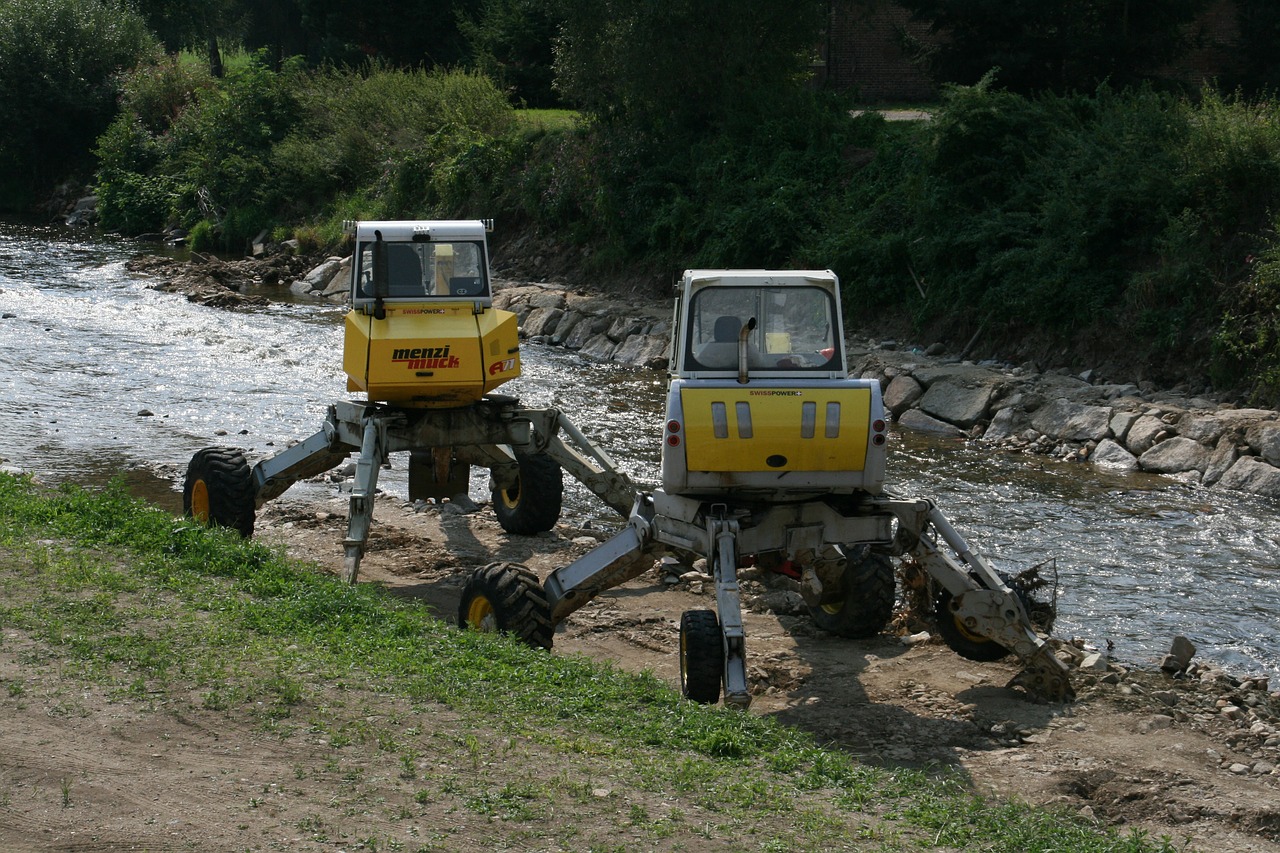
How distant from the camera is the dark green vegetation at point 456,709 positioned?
20.0 ft

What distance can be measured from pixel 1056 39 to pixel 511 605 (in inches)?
871

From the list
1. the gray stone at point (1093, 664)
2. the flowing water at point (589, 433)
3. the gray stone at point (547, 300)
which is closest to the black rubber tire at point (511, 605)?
the gray stone at point (1093, 664)

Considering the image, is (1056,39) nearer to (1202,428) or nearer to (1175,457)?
(1202,428)

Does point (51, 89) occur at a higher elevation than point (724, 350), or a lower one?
higher

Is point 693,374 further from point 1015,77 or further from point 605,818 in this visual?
point 1015,77

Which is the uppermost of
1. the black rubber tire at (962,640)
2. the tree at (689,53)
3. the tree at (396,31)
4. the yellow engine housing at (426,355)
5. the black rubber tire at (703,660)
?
the tree at (396,31)

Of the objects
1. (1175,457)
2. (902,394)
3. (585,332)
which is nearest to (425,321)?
(1175,457)

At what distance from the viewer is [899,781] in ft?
22.6

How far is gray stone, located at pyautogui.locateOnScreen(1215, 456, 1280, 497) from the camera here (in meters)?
15.6

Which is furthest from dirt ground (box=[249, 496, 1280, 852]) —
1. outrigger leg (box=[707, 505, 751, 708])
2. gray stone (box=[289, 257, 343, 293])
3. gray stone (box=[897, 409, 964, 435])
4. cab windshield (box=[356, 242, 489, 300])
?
gray stone (box=[289, 257, 343, 293])

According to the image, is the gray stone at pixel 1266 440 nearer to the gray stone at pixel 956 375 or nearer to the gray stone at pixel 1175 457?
the gray stone at pixel 1175 457

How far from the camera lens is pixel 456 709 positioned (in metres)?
7.36

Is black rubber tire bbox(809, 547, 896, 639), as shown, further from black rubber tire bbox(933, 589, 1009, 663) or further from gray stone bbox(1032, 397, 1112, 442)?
gray stone bbox(1032, 397, 1112, 442)

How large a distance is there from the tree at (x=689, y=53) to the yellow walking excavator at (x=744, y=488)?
18.3m
